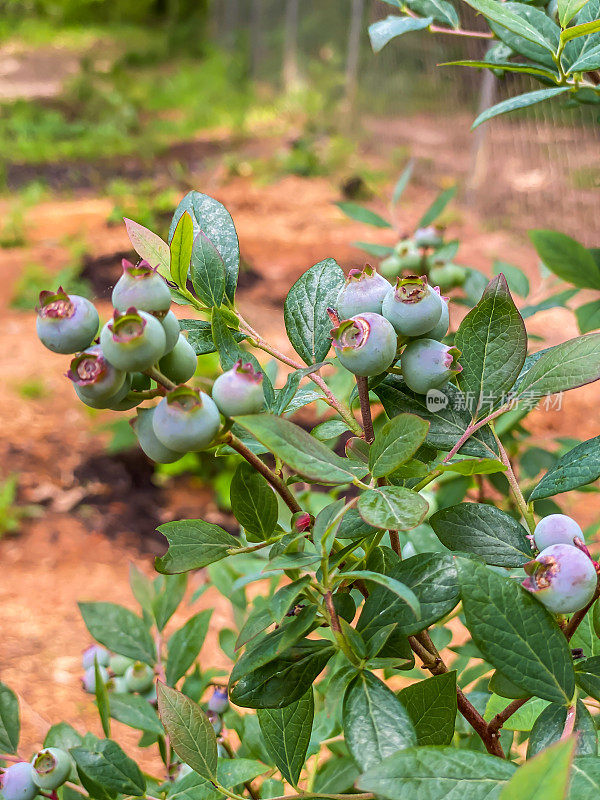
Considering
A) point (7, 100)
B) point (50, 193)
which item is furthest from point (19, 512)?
point (7, 100)

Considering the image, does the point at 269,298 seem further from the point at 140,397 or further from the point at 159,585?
the point at 140,397

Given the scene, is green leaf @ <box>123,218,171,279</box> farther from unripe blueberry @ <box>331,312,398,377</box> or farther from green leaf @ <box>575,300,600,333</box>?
green leaf @ <box>575,300,600,333</box>

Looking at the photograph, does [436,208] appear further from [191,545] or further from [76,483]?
[76,483]

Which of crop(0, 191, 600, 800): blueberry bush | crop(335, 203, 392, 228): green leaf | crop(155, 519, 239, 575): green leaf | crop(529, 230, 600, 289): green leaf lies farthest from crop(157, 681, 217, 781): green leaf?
crop(335, 203, 392, 228): green leaf

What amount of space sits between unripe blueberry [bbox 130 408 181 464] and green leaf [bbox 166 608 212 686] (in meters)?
0.38

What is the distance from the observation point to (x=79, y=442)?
281cm

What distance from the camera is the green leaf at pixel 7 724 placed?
0.57m

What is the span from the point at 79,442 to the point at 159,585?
79.9 inches

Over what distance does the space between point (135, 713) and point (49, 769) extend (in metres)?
0.14

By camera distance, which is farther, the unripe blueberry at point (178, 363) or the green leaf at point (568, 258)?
the green leaf at point (568, 258)

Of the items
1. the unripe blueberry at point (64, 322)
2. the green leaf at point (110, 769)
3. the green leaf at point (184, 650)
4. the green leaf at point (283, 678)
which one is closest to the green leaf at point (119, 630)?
the green leaf at point (184, 650)

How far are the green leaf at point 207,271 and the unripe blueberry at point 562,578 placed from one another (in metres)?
0.22

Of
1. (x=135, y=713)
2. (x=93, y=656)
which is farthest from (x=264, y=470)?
(x=93, y=656)

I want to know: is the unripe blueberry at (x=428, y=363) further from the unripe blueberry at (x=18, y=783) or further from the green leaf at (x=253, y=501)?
the unripe blueberry at (x=18, y=783)
